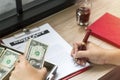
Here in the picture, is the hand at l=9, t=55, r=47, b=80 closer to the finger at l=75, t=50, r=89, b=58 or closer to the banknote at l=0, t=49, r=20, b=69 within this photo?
the banknote at l=0, t=49, r=20, b=69

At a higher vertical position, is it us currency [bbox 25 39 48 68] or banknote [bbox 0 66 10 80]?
us currency [bbox 25 39 48 68]

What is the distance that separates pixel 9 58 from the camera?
104 centimetres

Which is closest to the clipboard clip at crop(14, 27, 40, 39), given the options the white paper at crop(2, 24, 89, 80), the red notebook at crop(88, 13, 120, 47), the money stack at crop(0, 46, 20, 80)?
the white paper at crop(2, 24, 89, 80)

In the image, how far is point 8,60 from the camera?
1.04 m

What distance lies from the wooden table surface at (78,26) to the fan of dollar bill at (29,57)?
0.53 ft

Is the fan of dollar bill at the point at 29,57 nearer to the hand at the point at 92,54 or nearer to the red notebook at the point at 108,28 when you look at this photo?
the hand at the point at 92,54

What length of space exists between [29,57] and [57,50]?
0.57 feet

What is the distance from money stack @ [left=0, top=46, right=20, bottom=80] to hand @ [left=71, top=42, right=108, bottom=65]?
24 cm

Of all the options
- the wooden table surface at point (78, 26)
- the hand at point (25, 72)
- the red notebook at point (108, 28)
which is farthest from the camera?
the red notebook at point (108, 28)

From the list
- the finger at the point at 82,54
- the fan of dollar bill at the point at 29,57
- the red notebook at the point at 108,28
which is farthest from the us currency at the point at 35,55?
the red notebook at the point at 108,28

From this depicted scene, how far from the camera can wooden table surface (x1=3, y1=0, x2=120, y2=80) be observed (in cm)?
108

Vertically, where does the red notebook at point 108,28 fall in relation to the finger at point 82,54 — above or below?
above

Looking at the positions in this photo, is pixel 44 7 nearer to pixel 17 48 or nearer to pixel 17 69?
pixel 17 48

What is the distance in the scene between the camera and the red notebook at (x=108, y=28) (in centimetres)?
120
